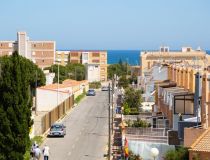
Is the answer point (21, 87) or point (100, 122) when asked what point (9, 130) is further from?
point (100, 122)

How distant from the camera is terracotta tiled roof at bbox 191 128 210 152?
24.6 meters

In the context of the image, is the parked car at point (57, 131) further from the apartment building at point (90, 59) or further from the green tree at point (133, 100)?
the apartment building at point (90, 59)

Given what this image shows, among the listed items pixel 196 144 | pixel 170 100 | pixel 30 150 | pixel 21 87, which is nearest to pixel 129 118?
pixel 170 100

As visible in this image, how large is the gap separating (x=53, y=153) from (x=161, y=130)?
6.26 m

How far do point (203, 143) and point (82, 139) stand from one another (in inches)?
755

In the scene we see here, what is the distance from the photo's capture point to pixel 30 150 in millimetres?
34031

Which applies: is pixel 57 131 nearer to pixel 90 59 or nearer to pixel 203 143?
pixel 203 143

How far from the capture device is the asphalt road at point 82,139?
36.0 m

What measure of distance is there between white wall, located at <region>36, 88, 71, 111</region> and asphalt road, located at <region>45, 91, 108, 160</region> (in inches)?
186

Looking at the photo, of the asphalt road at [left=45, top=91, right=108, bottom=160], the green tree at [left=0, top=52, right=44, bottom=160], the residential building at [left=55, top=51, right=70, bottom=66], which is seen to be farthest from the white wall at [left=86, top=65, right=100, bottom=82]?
the green tree at [left=0, top=52, right=44, bottom=160]

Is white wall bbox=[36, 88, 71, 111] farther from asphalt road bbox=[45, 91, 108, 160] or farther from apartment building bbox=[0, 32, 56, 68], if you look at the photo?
apartment building bbox=[0, 32, 56, 68]

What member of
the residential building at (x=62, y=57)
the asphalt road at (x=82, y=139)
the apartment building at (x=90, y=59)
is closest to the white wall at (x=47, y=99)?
the asphalt road at (x=82, y=139)

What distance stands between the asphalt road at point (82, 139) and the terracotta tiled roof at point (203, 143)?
1028 cm

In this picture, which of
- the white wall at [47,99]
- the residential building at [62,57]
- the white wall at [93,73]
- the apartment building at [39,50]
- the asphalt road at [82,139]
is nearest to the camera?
the asphalt road at [82,139]
